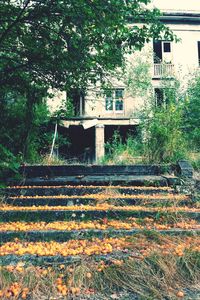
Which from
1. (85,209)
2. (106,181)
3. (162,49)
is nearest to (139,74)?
(162,49)

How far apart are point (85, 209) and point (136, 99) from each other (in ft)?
41.5

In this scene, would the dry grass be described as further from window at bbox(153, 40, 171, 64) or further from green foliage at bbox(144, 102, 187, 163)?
window at bbox(153, 40, 171, 64)

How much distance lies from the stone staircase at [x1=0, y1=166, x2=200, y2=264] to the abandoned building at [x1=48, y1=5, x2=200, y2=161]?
29.7ft

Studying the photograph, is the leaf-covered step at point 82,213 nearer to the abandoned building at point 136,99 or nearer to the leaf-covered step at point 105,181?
the leaf-covered step at point 105,181

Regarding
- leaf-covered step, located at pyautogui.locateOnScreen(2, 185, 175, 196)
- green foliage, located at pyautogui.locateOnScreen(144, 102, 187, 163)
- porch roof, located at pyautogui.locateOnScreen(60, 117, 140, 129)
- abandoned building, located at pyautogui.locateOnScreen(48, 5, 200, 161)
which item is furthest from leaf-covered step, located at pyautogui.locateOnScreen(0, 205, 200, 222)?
abandoned building, located at pyautogui.locateOnScreen(48, 5, 200, 161)

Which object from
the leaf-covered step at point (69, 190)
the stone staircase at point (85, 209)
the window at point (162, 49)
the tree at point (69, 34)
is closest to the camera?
the stone staircase at point (85, 209)

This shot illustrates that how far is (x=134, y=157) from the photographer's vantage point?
7.45m

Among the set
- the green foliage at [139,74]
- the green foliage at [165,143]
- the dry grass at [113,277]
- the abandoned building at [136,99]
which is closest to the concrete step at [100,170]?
the green foliage at [165,143]

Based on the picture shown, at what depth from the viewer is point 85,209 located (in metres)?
4.41

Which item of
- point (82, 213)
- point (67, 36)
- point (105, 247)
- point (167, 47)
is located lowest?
point (105, 247)

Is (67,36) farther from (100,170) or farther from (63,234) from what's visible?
(100,170)

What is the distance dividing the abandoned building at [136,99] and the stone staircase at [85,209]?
9.05 m

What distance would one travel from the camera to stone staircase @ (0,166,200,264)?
138 inches

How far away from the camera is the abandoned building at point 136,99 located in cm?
1558
